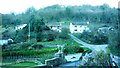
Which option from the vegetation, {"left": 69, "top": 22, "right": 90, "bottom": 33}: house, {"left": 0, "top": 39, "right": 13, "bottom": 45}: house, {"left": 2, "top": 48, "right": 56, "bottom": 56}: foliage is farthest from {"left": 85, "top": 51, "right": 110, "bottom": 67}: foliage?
{"left": 0, "top": 39, "right": 13, "bottom": 45}: house

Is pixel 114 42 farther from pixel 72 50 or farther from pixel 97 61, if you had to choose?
pixel 72 50

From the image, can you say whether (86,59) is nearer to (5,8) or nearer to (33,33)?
(33,33)

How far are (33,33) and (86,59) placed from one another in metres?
0.92

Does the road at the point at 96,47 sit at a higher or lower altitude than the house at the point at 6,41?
lower

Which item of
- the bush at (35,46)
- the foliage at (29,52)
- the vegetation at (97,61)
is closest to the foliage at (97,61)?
the vegetation at (97,61)

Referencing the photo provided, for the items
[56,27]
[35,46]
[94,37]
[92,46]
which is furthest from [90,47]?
[35,46]

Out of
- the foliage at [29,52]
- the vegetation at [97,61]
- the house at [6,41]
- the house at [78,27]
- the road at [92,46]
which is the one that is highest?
the house at [78,27]

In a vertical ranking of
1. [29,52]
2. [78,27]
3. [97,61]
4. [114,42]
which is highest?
[78,27]

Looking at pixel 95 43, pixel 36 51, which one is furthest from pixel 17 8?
pixel 95 43

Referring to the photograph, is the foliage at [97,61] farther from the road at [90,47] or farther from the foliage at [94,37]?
the foliage at [94,37]

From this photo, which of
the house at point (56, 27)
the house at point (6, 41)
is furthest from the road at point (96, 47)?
the house at point (6, 41)

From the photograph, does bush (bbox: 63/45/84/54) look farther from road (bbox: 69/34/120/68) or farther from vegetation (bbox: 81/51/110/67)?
vegetation (bbox: 81/51/110/67)

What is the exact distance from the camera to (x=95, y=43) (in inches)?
168

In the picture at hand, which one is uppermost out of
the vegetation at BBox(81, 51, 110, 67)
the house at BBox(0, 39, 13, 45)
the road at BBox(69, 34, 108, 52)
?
the house at BBox(0, 39, 13, 45)
